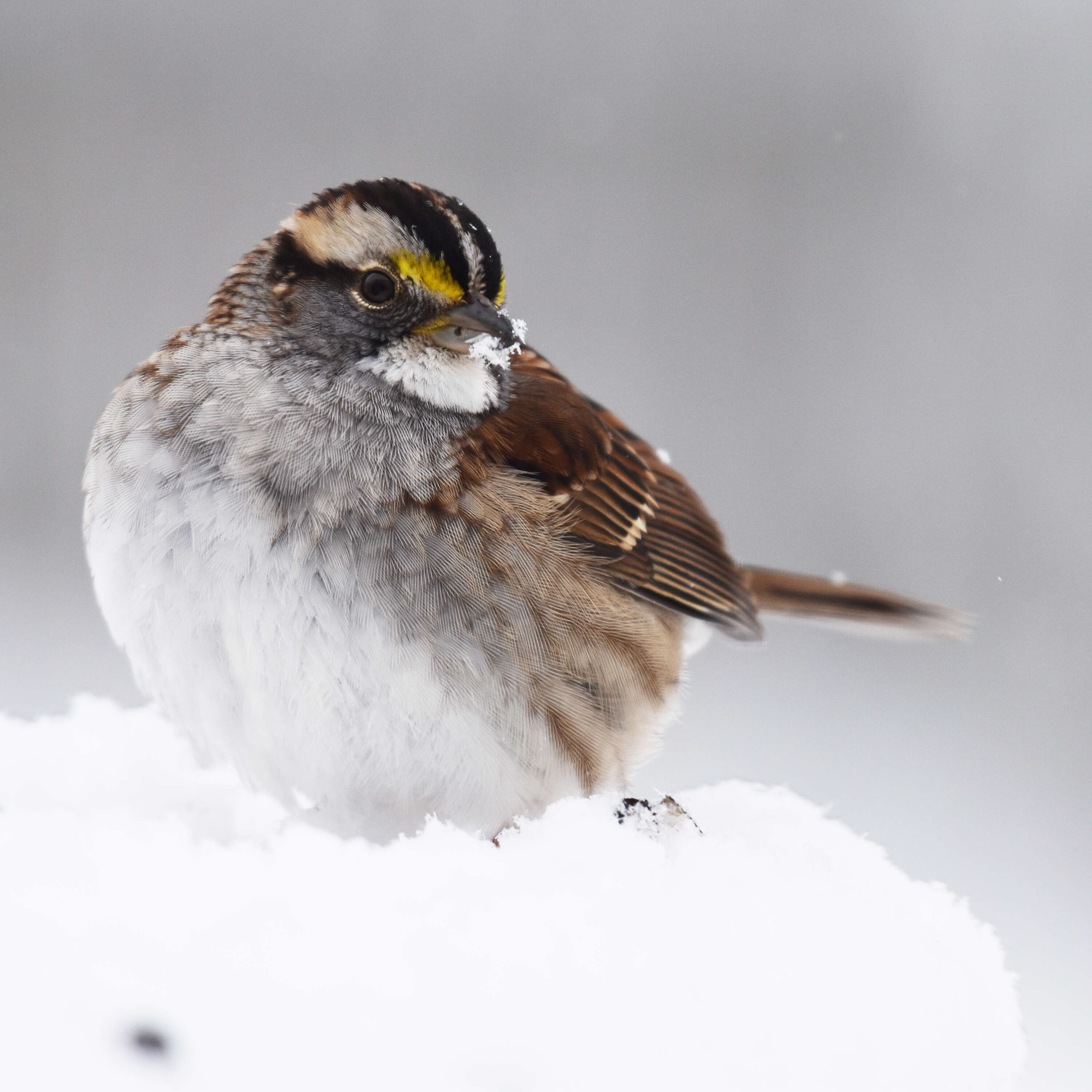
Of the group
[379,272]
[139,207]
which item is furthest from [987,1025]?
[139,207]

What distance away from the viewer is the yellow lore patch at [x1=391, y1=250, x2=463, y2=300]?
159 cm

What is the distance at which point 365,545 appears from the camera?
5.12 feet

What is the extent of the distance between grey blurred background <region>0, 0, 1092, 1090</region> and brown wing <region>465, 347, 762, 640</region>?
1.86 metres

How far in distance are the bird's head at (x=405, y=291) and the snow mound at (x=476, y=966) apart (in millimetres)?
705

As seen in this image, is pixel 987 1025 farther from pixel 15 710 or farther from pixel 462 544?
pixel 15 710

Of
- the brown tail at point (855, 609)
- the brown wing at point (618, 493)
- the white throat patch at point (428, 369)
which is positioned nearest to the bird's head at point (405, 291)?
the white throat patch at point (428, 369)

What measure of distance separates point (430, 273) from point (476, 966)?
972 millimetres

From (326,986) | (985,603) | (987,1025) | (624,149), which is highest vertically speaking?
(624,149)

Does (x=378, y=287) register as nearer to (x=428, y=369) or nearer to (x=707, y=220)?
(x=428, y=369)

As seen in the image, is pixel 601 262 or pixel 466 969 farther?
pixel 601 262

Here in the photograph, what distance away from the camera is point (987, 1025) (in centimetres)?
117

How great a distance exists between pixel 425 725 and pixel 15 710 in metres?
1.99

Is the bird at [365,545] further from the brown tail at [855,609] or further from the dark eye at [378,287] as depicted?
the brown tail at [855,609]

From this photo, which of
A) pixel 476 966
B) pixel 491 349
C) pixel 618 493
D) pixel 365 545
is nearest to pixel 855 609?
pixel 618 493
